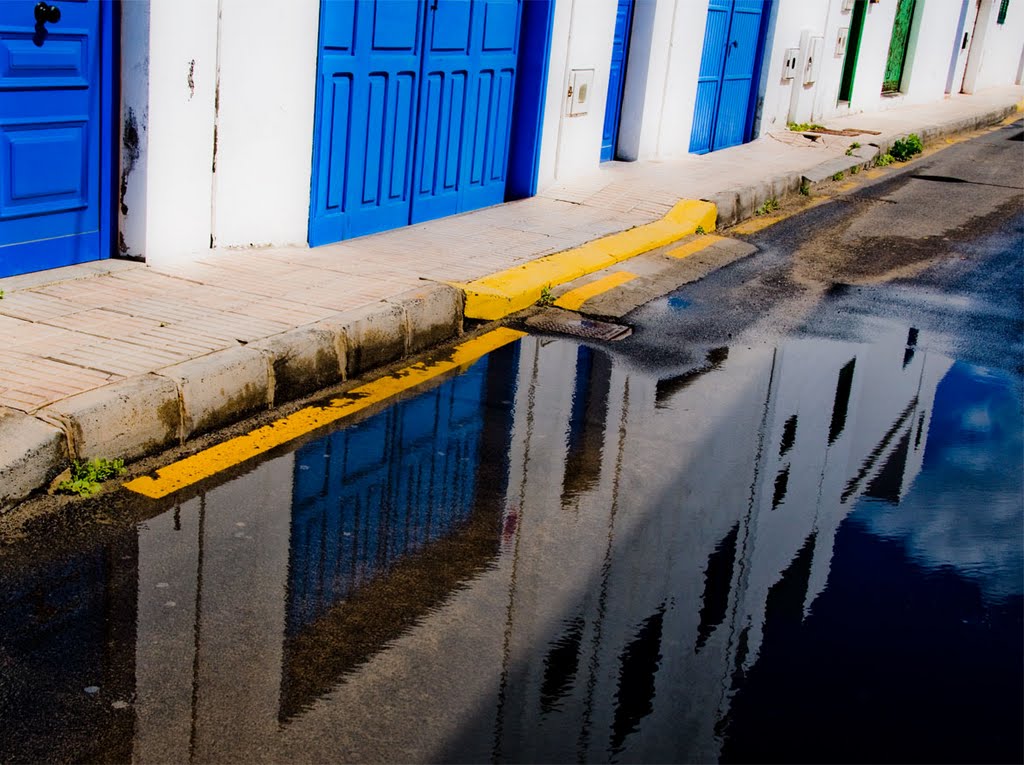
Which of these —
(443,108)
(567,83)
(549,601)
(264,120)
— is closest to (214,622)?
(549,601)

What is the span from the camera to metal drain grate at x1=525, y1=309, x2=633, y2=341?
7.04 meters

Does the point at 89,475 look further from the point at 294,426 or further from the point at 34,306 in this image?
the point at 34,306

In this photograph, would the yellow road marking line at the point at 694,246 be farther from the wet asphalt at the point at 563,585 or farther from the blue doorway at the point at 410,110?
the wet asphalt at the point at 563,585

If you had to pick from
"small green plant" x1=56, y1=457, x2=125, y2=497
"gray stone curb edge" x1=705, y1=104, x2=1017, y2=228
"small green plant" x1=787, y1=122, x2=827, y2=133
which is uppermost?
"small green plant" x1=787, y1=122, x2=827, y2=133

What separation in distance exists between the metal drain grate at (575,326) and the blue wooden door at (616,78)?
501 cm

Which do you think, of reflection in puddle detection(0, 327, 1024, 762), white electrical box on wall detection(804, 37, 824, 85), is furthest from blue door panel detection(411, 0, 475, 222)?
white electrical box on wall detection(804, 37, 824, 85)

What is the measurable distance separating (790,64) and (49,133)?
11765 mm

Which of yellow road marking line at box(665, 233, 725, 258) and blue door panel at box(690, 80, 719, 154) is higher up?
blue door panel at box(690, 80, 719, 154)

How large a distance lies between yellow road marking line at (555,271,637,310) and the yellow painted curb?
12 centimetres

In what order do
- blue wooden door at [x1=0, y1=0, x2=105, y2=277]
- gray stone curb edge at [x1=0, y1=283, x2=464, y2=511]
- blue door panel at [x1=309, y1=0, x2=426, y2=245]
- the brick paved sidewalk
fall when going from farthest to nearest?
blue door panel at [x1=309, y1=0, x2=426, y2=245] → blue wooden door at [x1=0, y1=0, x2=105, y2=277] → the brick paved sidewalk → gray stone curb edge at [x1=0, y1=283, x2=464, y2=511]

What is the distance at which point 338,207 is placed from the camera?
8.09 meters

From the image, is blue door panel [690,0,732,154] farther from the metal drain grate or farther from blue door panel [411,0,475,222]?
the metal drain grate

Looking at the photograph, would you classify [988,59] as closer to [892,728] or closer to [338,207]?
[338,207]

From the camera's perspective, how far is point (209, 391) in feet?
16.4
